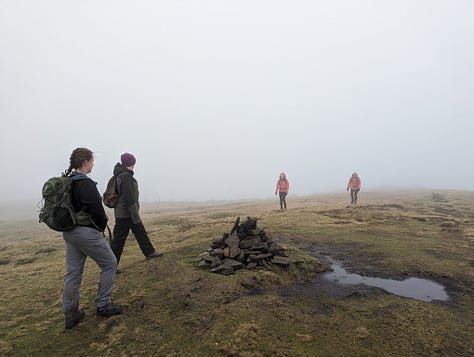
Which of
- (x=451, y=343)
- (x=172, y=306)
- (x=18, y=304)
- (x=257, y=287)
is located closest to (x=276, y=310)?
(x=257, y=287)

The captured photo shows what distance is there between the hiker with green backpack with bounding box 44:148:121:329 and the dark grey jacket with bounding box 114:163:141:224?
2.80m

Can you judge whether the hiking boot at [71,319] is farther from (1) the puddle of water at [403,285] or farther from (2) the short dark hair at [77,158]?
(1) the puddle of water at [403,285]

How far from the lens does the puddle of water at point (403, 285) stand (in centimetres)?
765

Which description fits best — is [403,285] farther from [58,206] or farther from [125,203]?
[58,206]

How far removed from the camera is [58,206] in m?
5.71

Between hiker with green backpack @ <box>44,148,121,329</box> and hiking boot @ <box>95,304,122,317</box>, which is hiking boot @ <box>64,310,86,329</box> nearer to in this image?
hiker with green backpack @ <box>44,148,121,329</box>

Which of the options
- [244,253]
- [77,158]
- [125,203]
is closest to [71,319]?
[77,158]

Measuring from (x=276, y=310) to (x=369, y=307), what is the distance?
226 cm

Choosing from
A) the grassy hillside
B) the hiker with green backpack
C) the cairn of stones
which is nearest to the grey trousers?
the hiker with green backpack

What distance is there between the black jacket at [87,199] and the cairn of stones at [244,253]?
4.33 meters

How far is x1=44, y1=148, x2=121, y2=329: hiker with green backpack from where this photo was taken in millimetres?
5723

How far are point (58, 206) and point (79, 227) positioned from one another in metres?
0.59

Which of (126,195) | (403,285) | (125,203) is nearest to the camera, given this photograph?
(403,285)

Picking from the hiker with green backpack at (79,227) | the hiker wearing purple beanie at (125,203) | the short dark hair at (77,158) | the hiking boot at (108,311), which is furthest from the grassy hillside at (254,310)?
the short dark hair at (77,158)
